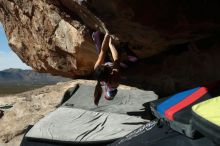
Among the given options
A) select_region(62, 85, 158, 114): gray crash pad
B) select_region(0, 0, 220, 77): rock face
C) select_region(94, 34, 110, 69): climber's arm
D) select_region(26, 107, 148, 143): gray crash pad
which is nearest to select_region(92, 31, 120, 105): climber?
select_region(94, 34, 110, 69): climber's arm

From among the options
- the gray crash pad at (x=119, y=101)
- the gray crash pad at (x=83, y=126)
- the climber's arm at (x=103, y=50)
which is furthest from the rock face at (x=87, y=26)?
the gray crash pad at (x=83, y=126)

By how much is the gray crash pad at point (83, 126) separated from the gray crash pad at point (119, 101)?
227 mm

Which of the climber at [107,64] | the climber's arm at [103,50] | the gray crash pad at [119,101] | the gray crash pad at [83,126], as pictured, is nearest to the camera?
the climber at [107,64]

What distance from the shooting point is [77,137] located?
553cm

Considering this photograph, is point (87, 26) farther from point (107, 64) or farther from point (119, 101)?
point (119, 101)

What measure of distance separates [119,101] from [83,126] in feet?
3.66

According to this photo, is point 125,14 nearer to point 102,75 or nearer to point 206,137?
point 102,75

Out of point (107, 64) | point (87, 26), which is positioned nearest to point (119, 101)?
point (87, 26)

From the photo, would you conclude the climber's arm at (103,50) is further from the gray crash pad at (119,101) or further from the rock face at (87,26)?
the gray crash pad at (119,101)

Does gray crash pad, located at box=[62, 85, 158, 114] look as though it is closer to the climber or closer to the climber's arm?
the climber

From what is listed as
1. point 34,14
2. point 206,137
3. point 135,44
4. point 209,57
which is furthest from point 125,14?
point 34,14

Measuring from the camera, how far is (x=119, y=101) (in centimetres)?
682

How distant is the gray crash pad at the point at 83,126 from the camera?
551 cm

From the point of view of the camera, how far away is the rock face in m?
4.51
